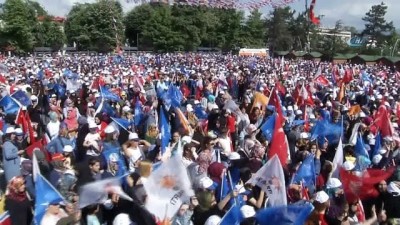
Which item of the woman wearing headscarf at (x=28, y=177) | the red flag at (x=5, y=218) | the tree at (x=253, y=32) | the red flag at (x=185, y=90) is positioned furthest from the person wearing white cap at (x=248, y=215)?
the tree at (x=253, y=32)

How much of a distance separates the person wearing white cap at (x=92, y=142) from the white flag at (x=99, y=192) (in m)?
2.26

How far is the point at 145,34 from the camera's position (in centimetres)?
7375

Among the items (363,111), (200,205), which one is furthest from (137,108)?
(200,205)

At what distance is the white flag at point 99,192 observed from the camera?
5.24 m

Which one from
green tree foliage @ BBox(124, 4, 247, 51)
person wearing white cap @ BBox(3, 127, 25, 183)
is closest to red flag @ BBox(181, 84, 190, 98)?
person wearing white cap @ BBox(3, 127, 25, 183)

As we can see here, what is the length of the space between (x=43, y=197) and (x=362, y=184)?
3266 mm

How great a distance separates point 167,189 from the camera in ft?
17.9

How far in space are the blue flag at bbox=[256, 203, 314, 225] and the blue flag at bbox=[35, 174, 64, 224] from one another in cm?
193

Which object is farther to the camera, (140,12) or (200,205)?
(140,12)

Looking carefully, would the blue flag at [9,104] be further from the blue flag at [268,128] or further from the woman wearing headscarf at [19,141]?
the blue flag at [268,128]

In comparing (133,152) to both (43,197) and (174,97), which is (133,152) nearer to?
(43,197)

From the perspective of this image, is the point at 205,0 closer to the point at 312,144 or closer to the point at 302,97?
the point at 302,97

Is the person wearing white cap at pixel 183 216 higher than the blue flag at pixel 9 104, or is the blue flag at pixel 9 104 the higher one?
the person wearing white cap at pixel 183 216

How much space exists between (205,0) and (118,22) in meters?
50.2
